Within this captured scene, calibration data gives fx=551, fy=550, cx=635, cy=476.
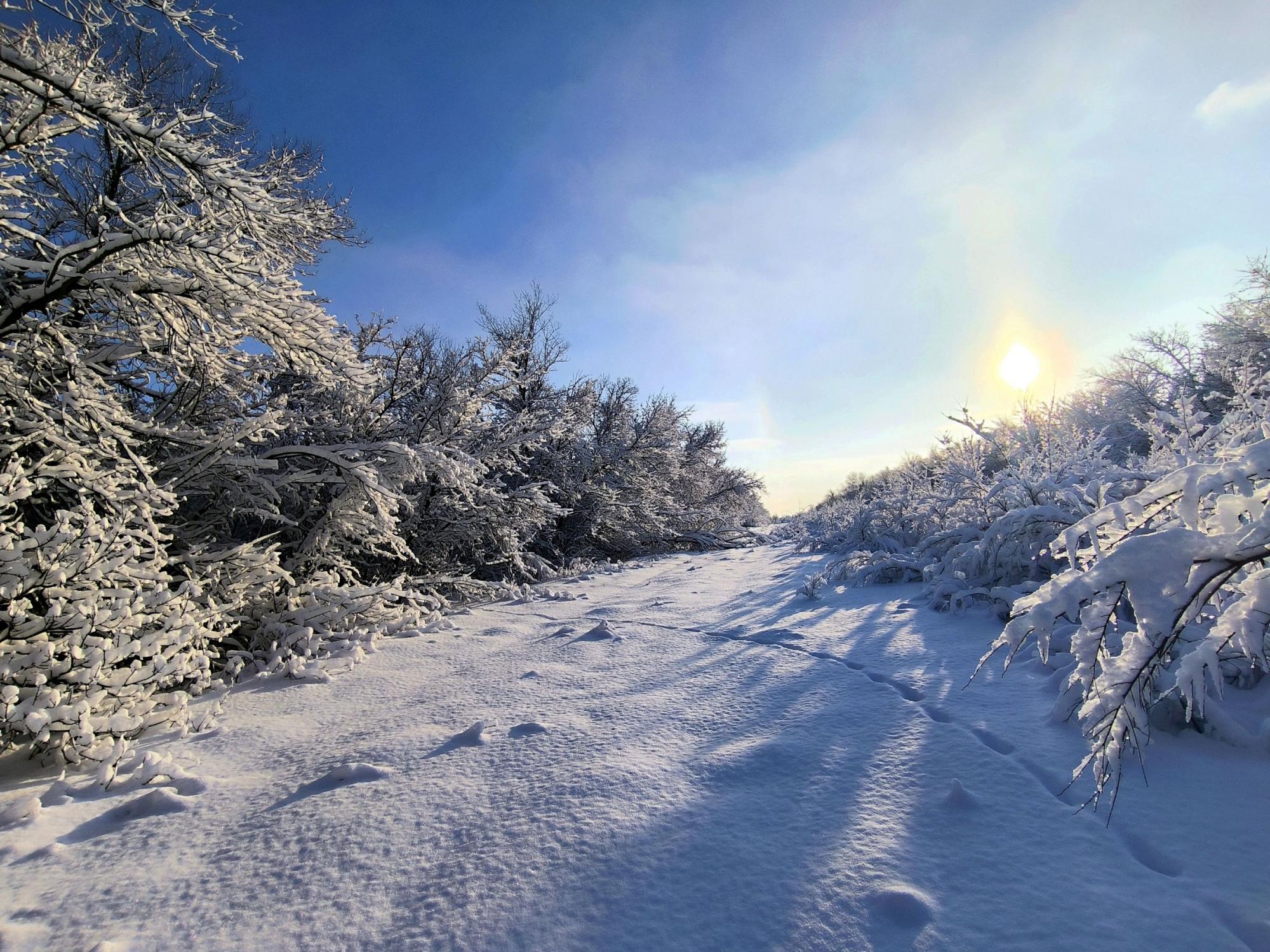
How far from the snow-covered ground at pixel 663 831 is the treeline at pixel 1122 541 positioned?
0.22m

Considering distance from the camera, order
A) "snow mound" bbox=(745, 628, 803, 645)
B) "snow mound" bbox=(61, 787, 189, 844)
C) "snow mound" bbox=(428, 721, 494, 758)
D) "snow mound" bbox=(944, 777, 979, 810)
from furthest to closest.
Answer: "snow mound" bbox=(745, 628, 803, 645)
"snow mound" bbox=(428, 721, 494, 758)
"snow mound" bbox=(61, 787, 189, 844)
"snow mound" bbox=(944, 777, 979, 810)

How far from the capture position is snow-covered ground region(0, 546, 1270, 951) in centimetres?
110

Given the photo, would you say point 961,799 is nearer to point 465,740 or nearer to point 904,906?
point 904,906

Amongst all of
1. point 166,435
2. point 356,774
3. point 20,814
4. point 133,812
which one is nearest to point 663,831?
point 356,774

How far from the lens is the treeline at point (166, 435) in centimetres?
209

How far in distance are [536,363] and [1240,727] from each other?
10.6 meters

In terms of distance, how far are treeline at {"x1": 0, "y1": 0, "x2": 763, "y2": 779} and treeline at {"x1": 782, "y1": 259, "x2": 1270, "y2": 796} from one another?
292 centimetres

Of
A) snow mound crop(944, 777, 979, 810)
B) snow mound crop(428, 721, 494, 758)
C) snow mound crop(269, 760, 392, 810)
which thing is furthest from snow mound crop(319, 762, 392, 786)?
snow mound crop(944, 777, 979, 810)

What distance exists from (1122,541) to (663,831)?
3.90 ft

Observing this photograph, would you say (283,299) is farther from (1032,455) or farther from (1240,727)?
(1032,455)

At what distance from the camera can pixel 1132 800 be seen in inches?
55.1

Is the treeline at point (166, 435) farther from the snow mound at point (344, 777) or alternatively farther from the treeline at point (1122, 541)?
the treeline at point (1122, 541)

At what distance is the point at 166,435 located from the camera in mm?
3082

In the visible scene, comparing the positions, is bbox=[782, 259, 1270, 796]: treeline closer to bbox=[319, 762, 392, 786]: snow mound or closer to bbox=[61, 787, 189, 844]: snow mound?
bbox=[319, 762, 392, 786]: snow mound
